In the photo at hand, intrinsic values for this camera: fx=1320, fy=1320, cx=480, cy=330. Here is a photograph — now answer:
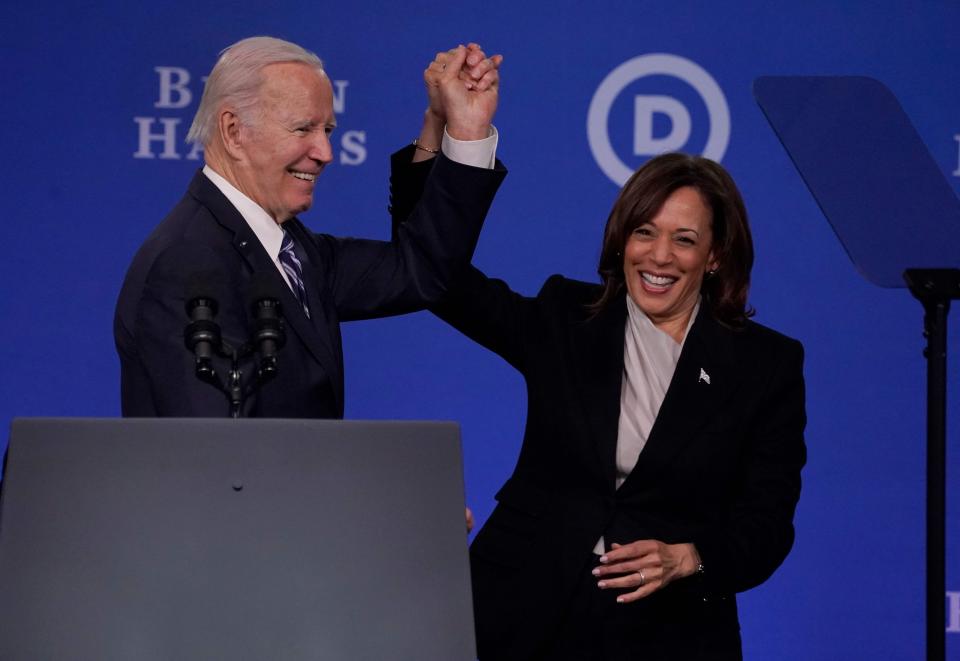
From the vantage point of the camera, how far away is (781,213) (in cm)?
335

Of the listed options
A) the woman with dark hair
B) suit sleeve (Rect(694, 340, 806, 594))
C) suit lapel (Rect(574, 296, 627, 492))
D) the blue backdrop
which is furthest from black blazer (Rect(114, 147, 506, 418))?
the blue backdrop

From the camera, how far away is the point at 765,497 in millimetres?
2037

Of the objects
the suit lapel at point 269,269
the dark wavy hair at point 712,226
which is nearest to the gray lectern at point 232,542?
the suit lapel at point 269,269

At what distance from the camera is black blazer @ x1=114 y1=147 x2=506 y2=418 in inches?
60.5

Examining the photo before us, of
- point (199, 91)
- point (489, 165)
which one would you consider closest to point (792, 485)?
point (489, 165)

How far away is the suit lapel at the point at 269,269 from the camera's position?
169cm

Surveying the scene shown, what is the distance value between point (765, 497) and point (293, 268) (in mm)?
809

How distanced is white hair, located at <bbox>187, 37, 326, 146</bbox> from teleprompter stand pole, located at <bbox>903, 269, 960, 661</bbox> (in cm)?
104

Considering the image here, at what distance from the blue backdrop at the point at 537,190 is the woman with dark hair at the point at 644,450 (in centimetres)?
108

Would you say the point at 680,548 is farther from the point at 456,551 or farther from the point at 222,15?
the point at 222,15

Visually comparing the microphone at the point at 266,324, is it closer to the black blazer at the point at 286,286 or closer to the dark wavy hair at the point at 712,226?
the black blazer at the point at 286,286

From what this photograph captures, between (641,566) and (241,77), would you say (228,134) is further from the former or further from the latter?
(641,566)

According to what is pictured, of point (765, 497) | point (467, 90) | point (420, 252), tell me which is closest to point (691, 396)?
point (765, 497)

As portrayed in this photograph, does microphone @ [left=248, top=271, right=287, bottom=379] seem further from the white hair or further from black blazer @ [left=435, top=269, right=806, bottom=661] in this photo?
black blazer @ [left=435, top=269, right=806, bottom=661]
